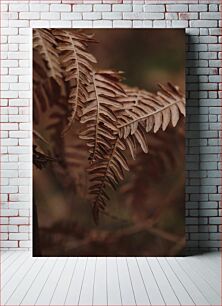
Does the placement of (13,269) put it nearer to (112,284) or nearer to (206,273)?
(112,284)

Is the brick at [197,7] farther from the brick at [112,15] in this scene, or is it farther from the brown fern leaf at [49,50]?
the brown fern leaf at [49,50]

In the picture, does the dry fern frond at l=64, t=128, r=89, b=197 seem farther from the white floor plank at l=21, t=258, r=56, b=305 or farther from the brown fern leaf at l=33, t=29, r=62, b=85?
the white floor plank at l=21, t=258, r=56, b=305

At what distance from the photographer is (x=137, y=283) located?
4.61 m

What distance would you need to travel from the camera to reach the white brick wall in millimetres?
5773

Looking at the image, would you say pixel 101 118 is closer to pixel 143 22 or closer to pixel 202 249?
pixel 143 22

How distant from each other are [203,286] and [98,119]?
1812 mm

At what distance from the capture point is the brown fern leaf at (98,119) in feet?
18.2

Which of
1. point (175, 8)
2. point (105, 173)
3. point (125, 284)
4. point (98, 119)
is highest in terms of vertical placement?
point (175, 8)

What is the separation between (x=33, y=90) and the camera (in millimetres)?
5559

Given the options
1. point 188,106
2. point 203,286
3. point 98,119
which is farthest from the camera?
point 188,106

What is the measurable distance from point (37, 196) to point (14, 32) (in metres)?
1.53

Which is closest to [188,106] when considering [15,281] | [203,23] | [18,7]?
[203,23]

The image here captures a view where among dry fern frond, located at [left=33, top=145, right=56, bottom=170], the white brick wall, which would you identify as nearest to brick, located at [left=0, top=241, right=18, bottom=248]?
the white brick wall

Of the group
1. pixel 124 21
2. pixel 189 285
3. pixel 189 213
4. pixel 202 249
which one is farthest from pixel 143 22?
pixel 189 285
